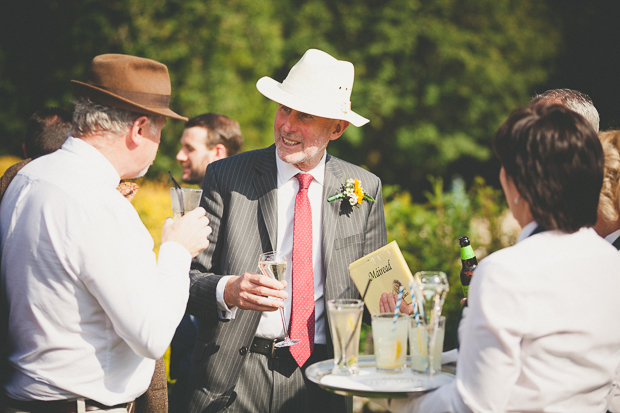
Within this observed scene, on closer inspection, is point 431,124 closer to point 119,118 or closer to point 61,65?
point 61,65

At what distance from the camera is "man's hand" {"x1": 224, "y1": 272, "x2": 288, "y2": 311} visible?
239 cm

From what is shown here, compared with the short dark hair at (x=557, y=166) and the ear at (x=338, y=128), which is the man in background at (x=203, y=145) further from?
the short dark hair at (x=557, y=166)

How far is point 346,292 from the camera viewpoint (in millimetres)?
2924

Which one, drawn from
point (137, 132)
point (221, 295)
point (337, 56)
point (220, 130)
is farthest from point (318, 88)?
point (337, 56)

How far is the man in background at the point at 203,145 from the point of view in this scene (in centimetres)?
491

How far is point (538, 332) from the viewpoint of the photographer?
1.67 m

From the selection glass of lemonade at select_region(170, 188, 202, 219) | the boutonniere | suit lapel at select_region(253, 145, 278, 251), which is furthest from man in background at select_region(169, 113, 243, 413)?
glass of lemonade at select_region(170, 188, 202, 219)

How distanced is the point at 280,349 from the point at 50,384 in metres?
1.15

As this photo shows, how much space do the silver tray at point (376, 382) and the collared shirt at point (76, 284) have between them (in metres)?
0.63

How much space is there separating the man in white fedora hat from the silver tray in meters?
0.54

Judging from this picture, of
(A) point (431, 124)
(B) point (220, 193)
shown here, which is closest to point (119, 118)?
(B) point (220, 193)

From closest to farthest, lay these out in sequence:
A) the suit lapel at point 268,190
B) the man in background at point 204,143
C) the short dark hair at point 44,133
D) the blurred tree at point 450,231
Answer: the suit lapel at point 268,190
the short dark hair at point 44,133
the man in background at point 204,143
the blurred tree at point 450,231

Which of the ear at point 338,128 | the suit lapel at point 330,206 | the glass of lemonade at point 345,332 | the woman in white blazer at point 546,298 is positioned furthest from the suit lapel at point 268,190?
the woman in white blazer at point 546,298

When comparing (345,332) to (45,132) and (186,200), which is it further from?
(45,132)
